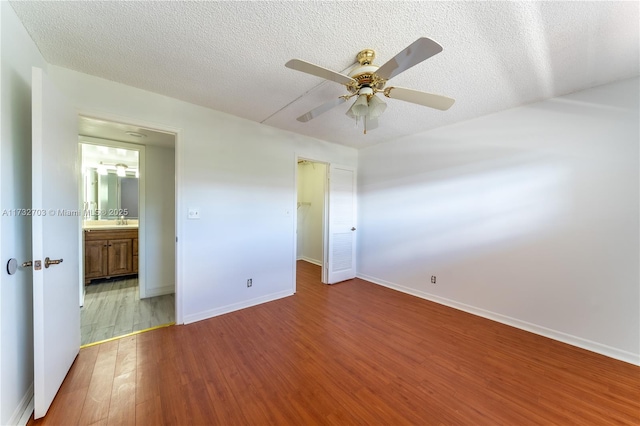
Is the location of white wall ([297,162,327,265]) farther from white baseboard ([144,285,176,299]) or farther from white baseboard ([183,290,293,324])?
white baseboard ([144,285,176,299])

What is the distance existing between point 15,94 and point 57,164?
0.42m

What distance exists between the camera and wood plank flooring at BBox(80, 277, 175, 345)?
2.34m

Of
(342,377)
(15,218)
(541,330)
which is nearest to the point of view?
(15,218)

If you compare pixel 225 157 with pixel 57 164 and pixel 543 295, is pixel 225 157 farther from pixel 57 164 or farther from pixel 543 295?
pixel 543 295

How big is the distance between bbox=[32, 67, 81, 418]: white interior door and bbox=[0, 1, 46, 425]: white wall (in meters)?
0.10

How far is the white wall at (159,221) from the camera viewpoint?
10.9 feet

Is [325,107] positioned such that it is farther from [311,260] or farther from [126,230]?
[311,260]

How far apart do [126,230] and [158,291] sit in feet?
4.25

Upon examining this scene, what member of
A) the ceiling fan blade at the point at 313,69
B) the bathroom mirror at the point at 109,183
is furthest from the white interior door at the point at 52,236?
the bathroom mirror at the point at 109,183

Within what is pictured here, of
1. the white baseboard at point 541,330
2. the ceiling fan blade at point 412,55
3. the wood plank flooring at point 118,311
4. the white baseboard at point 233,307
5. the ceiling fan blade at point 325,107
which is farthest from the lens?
the white baseboard at point 233,307

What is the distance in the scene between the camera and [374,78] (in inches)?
61.9

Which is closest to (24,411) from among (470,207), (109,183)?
(109,183)

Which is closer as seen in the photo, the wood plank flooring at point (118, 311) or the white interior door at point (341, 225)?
the wood plank flooring at point (118, 311)

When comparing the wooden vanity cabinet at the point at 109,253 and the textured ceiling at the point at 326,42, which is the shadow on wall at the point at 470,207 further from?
the wooden vanity cabinet at the point at 109,253
